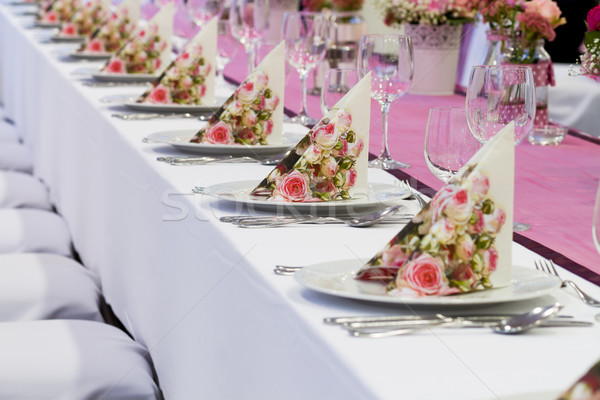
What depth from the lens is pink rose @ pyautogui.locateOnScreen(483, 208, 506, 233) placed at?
3.21 feet

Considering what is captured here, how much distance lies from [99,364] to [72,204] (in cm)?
121

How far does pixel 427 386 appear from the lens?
0.78 meters

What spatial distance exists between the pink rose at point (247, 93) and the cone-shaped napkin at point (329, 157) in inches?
15.2

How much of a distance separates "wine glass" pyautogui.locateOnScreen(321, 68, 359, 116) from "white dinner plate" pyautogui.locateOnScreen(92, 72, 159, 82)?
3.94ft

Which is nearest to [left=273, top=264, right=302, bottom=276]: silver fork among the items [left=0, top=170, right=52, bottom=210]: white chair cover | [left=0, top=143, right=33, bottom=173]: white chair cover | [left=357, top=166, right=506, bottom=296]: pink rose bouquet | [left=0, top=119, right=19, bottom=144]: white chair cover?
[left=357, top=166, right=506, bottom=296]: pink rose bouquet

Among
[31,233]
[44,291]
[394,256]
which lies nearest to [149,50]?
[31,233]

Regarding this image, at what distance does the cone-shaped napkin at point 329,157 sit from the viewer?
4.37 feet

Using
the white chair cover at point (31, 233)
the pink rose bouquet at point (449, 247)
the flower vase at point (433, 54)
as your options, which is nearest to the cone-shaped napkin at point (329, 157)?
the pink rose bouquet at point (449, 247)

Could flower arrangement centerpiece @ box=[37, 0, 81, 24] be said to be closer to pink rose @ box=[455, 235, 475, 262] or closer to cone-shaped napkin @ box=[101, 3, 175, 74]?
cone-shaped napkin @ box=[101, 3, 175, 74]

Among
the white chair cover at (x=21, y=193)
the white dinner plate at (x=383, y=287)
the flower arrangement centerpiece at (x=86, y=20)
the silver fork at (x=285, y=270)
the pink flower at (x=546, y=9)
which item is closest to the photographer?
the white dinner plate at (x=383, y=287)

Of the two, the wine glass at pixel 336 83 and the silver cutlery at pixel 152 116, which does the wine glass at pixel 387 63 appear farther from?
the silver cutlery at pixel 152 116

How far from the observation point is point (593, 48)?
153 cm

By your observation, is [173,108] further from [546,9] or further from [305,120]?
[546,9]

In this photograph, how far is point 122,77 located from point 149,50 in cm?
12
